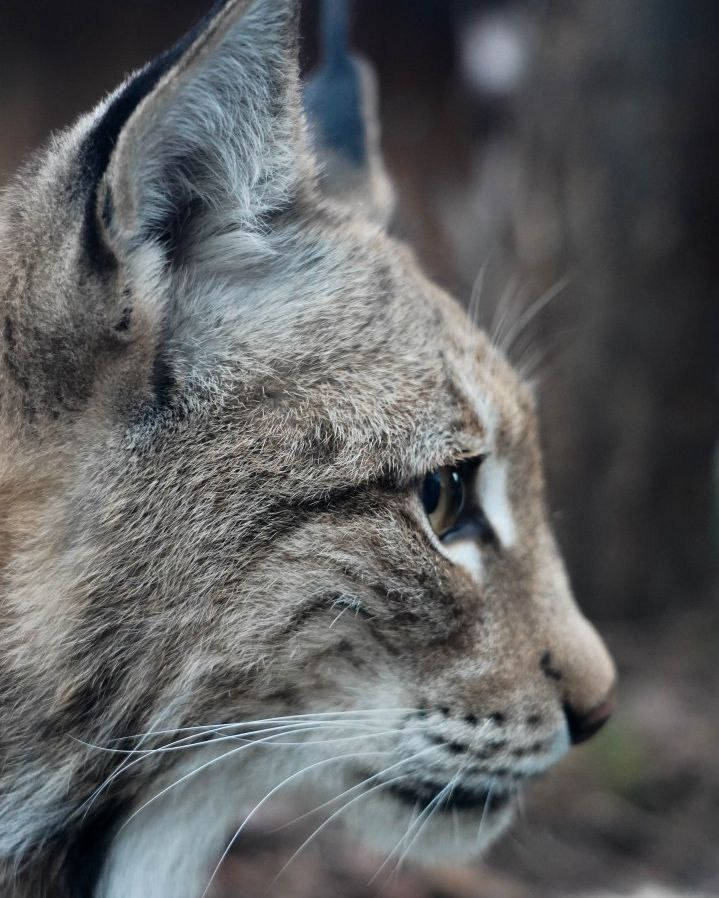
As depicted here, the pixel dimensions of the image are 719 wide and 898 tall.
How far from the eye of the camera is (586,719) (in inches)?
74.0

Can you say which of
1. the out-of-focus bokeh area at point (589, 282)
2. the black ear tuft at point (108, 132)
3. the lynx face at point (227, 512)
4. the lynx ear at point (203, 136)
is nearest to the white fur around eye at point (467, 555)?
the lynx face at point (227, 512)

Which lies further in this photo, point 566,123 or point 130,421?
point 566,123

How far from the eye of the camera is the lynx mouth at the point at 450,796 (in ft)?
5.89

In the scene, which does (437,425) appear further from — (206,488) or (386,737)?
(386,737)

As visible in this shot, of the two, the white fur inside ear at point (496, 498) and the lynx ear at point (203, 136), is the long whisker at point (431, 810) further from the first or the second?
the lynx ear at point (203, 136)

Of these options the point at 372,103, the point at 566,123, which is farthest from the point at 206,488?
the point at 566,123

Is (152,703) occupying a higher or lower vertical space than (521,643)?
higher

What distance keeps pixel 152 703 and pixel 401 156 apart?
3225 millimetres

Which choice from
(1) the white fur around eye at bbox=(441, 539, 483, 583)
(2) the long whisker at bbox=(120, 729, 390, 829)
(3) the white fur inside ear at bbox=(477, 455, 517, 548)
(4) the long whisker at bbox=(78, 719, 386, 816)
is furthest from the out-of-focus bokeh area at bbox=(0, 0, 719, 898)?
(4) the long whisker at bbox=(78, 719, 386, 816)

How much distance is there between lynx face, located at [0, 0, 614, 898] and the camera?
142 cm

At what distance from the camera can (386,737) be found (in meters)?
1.71

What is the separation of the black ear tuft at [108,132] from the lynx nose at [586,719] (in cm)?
115

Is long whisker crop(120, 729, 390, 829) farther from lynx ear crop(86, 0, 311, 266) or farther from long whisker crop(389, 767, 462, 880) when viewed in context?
lynx ear crop(86, 0, 311, 266)

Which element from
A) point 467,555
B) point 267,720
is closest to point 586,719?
point 467,555
